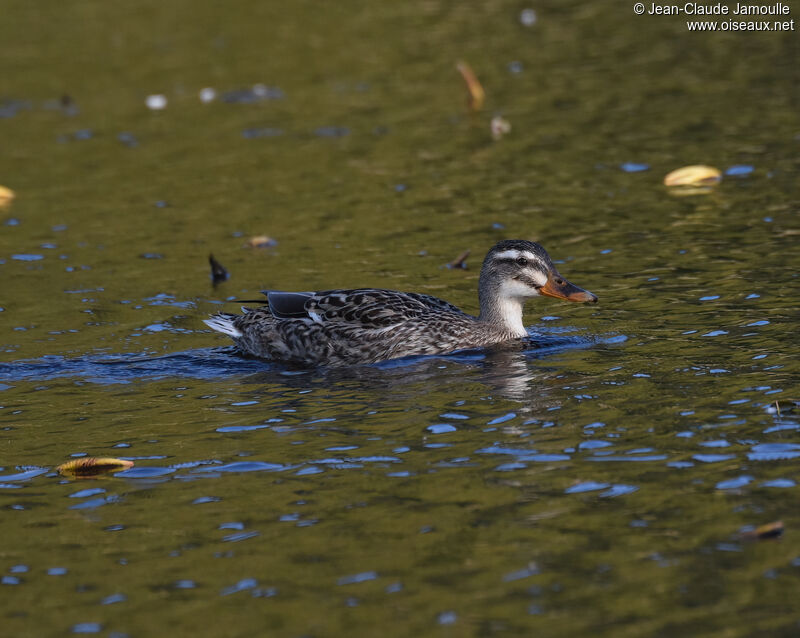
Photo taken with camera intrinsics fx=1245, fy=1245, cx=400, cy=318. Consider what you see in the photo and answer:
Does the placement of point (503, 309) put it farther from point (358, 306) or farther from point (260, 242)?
point (260, 242)

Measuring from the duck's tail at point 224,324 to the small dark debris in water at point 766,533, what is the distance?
7292 mm

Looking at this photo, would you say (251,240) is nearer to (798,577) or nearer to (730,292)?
(730,292)

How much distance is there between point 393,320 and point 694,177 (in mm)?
7643

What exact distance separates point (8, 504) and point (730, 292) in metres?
8.14

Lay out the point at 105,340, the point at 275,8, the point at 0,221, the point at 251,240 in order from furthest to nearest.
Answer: the point at 275,8 < the point at 0,221 < the point at 251,240 < the point at 105,340

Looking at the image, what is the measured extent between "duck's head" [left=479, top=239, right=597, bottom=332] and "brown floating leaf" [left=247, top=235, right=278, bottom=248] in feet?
15.9

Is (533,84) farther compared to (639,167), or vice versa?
(533,84)

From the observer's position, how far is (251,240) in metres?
17.7

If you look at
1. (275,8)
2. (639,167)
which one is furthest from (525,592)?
(275,8)

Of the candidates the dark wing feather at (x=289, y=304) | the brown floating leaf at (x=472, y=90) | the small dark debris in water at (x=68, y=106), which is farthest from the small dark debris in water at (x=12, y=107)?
the dark wing feather at (x=289, y=304)

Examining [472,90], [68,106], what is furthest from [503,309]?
[68,106]

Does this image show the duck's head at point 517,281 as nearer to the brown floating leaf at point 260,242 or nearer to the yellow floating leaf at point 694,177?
the brown floating leaf at point 260,242

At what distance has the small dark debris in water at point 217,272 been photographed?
53.4ft

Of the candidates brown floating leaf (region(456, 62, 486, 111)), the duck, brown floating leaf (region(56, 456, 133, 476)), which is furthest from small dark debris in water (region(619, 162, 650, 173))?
brown floating leaf (region(56, 456, 133, 476))
